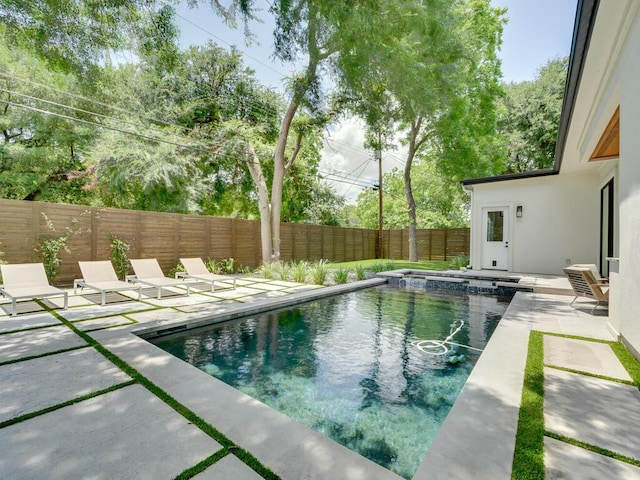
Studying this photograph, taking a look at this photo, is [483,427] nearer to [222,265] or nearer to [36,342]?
[36,342]

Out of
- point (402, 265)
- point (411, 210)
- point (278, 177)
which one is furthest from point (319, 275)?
point (411, 210)

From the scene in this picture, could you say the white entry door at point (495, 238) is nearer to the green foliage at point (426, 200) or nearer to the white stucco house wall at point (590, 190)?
the white stucco house wall at point (590, 190)

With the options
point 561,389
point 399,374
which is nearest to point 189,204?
point 399,374

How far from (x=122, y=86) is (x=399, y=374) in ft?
50.2

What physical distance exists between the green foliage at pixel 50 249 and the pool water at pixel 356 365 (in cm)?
523

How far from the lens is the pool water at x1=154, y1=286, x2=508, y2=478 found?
2717mm

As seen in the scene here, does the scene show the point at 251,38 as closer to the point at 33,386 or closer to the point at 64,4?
the point at 64,4

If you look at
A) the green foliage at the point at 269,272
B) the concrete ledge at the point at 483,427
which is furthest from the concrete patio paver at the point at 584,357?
the green foliage at the point at 269,272

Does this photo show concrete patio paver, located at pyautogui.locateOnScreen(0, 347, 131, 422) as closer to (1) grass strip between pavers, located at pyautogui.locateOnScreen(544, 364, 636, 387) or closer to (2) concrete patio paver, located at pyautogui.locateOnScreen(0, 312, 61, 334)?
(2) concrete patio paver, located at pyautogui.locateOnScreen(0, 312, 61, 334)

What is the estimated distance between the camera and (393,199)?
99.8 feet

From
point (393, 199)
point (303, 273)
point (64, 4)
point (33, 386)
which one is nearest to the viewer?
point (33, 386)

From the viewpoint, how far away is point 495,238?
11445 millimetres

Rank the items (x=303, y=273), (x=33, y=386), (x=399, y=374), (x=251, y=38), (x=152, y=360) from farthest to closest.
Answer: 1. (x=303, y=273)
2. (x=251, y=38)
3. (x=399, y=374)
4. (x=152, y=360)
5. (x=33, y=386)

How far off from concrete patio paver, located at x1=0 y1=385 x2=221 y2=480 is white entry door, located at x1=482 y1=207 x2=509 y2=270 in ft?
38.3
